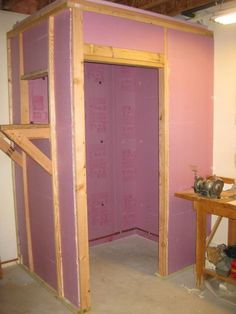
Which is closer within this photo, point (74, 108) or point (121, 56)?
point (74, 108)

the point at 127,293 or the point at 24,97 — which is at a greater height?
the point at 24,97

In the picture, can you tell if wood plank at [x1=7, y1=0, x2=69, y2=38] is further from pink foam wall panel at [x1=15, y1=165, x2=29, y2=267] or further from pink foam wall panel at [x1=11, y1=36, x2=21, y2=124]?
pink foam wall panel at [x1=15, y1=165, x2=29, y2=267]

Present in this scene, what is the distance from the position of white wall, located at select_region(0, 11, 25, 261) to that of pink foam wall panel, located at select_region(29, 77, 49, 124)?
0.33 meters

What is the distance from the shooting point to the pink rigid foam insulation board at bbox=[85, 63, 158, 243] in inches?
174

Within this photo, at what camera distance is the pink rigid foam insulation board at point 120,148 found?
4.43 meters

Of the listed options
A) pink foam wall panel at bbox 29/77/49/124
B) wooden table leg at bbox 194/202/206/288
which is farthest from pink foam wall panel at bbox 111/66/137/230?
wooden table leg at bbox 194/202/206/288

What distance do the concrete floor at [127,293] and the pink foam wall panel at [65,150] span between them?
31 centimetres

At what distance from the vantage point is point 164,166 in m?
3.41

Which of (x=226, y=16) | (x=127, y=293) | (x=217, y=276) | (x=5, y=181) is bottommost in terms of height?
(x=127, y=293)

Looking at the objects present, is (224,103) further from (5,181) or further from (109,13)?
(5,181)

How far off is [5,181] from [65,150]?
4.03 feet

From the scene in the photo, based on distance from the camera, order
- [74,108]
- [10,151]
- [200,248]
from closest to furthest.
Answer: [74,108]
[200,248]
[10,151]

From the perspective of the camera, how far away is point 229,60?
361cm

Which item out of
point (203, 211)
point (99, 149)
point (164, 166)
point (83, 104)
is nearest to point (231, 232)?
point (203, 211)
